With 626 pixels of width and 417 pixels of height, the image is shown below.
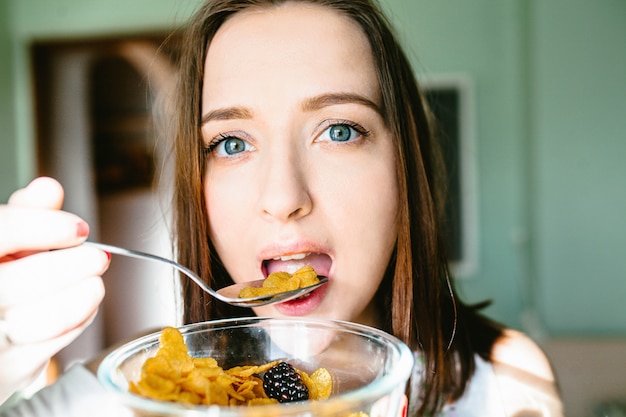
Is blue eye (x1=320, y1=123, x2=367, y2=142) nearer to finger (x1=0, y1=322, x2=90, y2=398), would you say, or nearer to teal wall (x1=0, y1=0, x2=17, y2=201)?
finger (x1=0, y1=322, x2=90, y2=398)

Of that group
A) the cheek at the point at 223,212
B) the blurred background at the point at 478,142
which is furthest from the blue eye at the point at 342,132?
the blurred background at the point at 478,142

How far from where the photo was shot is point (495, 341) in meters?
0.68

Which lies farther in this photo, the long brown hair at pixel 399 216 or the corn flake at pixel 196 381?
the long brown hair at pixel 399 216

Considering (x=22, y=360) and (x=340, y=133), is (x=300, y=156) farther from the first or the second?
(x=22, y=360)

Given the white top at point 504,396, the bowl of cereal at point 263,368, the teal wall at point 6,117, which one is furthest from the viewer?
the teal wall at point 6,117

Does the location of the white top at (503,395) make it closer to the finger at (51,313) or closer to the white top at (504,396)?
the white top at (504,396)

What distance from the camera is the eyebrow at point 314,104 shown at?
48 cm

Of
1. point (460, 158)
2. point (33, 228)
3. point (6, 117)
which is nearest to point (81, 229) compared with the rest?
point (33, 228)

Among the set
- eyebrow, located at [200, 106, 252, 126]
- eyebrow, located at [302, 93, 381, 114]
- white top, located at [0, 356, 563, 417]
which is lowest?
white top, located at [0, 356, 563, 417]

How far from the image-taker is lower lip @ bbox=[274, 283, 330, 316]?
47 centimetres

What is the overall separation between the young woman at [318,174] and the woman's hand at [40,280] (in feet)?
0.52

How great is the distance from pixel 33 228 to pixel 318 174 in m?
0.24

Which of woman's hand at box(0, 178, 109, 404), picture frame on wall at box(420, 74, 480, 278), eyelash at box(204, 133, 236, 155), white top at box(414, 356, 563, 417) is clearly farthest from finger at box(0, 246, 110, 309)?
picture frame on wall at box(420, 74, 480, 278)

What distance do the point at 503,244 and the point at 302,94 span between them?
1001 millimetres
